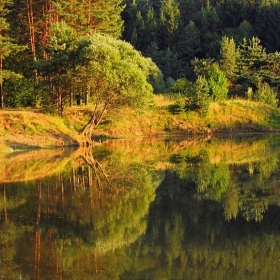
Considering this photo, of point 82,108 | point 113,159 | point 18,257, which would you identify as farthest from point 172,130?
point 18,257

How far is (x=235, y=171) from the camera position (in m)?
26.0

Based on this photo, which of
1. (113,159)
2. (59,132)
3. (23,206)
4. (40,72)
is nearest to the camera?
(23,206)

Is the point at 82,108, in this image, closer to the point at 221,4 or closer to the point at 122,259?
the point at 122,259

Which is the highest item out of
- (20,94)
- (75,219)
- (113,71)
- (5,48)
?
(5,48)

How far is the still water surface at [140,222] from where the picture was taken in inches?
419

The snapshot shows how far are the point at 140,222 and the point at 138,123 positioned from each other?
43496 millimetres

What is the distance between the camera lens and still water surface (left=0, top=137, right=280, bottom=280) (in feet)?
34.9

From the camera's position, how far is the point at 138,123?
5788cm

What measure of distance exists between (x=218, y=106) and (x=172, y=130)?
268 inches

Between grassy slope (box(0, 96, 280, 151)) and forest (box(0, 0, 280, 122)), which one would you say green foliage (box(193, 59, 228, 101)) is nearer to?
forest (box(0, 0, 280, 122))

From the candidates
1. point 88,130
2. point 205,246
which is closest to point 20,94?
point 88,130

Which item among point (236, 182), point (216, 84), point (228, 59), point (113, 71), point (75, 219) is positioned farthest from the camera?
point (228, 59)

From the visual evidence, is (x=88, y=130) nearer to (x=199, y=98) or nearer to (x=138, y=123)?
(x=138, y=123)

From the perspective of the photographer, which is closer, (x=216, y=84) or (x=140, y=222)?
(x=140, y=222)
